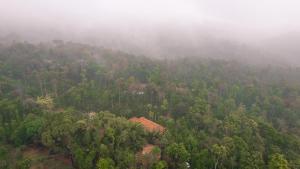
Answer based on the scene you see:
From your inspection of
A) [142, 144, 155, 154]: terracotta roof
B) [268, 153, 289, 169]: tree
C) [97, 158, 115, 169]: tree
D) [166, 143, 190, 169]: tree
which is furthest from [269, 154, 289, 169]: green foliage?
[97, 158, 115, 169]: tree

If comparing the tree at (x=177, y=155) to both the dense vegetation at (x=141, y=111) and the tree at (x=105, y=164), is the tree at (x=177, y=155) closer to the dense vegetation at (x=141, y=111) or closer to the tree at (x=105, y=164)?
the dense vegetation at (x=141, y=111)

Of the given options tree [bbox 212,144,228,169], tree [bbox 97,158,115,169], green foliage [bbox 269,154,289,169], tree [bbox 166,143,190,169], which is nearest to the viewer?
tree [bbox 97,158,115,169]

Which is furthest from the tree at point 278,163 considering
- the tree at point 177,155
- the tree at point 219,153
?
the tree at point 177,155

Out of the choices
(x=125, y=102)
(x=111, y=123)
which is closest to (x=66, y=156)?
(x=111, y=123)

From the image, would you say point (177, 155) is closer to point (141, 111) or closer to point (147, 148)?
point (147, 148)

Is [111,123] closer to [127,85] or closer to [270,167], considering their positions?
[270,167]

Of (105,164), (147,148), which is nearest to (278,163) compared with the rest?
(147,148)

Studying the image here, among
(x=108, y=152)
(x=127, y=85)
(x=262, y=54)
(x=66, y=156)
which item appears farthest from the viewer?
(x=262, y=54)

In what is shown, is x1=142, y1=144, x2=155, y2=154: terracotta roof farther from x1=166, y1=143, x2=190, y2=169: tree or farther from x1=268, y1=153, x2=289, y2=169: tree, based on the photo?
x1=268, y1=153, x2=289, y2=169: tree
